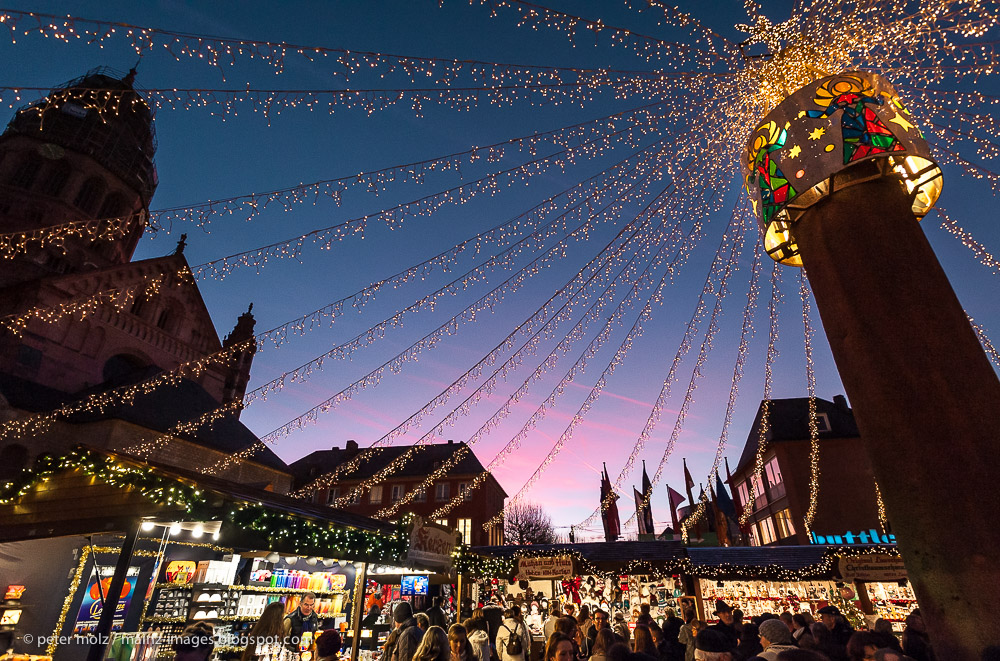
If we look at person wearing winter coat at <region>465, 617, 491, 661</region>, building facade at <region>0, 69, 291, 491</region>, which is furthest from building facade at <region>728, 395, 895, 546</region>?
building facade at <region>0, 69, 291, 491</region>

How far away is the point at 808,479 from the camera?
25.2 meters

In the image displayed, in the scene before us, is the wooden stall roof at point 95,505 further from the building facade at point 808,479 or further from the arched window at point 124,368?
the building facade at point 808,479

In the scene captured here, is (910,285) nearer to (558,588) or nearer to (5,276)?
(558,588)

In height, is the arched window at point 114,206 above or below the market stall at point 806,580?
above

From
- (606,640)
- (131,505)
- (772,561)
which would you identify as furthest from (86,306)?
(772,561)

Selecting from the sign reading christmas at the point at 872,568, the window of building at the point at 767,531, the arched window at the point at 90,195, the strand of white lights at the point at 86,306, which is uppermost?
the arched window at the point at 90,195

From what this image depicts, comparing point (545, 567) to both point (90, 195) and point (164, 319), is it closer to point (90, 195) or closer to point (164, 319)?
point (164, 319)

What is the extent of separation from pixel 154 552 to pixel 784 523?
28.5 metres

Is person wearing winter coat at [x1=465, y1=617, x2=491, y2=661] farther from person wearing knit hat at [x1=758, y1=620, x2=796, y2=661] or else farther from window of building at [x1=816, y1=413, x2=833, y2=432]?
window of building at [x1=816, y1=413, x2=833, y2=432]

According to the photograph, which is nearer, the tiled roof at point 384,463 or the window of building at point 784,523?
the window of building at point 784,523

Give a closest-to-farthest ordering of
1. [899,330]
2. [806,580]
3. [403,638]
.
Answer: [899,330]
[403,638]
[806,580]

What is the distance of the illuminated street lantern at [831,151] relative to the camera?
114 inches

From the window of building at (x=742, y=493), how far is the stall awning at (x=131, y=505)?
32.3m

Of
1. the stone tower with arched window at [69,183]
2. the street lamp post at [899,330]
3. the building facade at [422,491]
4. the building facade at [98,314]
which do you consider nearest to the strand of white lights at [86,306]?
the building facade at [98,314]
